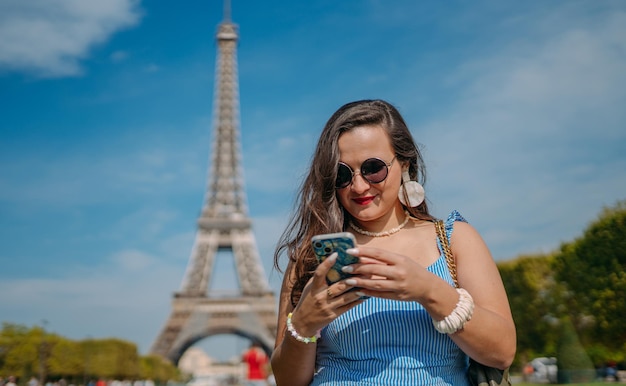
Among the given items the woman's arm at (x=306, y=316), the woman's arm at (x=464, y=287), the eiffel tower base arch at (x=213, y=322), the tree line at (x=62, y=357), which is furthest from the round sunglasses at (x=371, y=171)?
the eiffel tower base arch at (x=213, y=322)

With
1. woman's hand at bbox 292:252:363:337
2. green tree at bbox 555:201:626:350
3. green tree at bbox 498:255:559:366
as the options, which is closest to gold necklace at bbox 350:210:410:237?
woman's hand at bbox 292:252:363:337

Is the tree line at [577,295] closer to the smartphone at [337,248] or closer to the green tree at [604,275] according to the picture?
the green tree at [604,275]

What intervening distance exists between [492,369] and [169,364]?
58.4 meters

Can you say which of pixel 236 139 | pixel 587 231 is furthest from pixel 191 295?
pixel 587 231

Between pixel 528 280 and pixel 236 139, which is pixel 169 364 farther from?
pixel 528 280

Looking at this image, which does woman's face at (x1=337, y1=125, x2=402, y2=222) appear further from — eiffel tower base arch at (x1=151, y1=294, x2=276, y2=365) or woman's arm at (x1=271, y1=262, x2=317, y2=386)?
eiffel tower base arch at (x1=151, y1=294, x2=276, y2=365)

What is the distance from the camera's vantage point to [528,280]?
107 ft

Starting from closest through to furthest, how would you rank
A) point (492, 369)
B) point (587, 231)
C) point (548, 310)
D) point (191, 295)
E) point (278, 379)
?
point (492, 369), point (278, 379), point (587, 231), point (548, 310), point (191, 295)

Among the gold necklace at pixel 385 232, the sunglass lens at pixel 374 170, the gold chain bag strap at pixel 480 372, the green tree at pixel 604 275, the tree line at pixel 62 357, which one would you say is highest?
the tree line at pixel 62 357

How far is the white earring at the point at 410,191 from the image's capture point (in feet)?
8.87

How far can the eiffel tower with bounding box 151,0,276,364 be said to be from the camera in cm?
5700

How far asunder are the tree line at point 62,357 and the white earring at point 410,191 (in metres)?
34.5

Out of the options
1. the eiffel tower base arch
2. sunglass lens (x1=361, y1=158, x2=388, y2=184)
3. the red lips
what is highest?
the eiffel tower base arch

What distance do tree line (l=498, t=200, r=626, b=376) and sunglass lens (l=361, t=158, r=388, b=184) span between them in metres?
21.4
